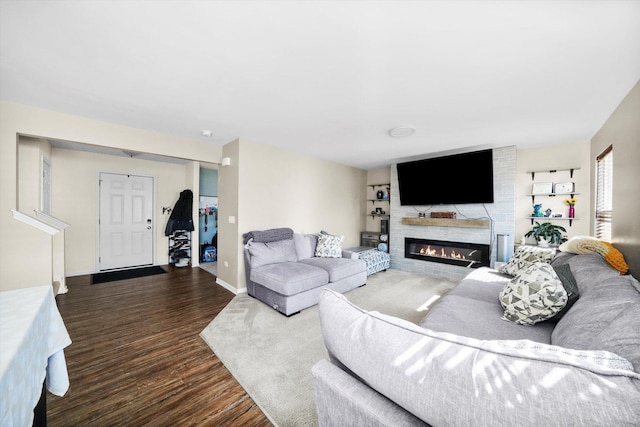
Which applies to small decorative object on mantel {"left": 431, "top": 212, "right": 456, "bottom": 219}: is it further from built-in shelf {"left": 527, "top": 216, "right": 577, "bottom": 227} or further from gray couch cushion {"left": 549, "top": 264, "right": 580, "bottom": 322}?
gray couch cushion {"left": 549, "top": 264, "right": 580, "bottom": 322}

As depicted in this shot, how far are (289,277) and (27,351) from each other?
2.15 m

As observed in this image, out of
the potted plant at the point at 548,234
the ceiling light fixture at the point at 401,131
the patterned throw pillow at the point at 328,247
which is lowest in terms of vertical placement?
the patterned throw pillow at the point at 328,247

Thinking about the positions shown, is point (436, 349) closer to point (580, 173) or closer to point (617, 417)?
point (617, 417)

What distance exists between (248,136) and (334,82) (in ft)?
6.19

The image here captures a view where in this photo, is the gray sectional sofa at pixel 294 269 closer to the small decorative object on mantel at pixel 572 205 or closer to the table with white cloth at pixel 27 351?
the table with white cloth at pixel 27 351

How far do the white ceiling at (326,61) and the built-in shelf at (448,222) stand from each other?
5.44 ft

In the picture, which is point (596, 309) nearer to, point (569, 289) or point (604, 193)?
point (569, 289)

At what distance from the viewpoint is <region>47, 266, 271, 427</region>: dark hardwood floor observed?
148 cm

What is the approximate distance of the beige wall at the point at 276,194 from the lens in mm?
3609

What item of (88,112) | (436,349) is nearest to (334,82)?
(436,349)

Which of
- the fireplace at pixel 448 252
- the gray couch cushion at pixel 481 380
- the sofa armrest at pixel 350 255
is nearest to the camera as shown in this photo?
the gray couch cushion at pixel 481 380

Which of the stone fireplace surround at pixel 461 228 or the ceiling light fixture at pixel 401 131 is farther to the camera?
the stone fireplace surround at pixel 461 228

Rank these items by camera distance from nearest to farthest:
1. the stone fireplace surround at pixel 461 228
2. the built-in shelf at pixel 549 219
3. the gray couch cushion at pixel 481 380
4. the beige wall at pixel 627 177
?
1. the gray couch cushion at pixel 481 380
2. the beige wall at pixel 627 177
3. the built-in shelf at pixel 549 219
4. the stone fireplace surround at pixel 461 228

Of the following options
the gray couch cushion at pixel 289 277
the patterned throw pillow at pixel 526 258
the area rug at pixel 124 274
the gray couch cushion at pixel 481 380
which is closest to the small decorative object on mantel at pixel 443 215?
the patterned throw pillow at pixel 526 258
